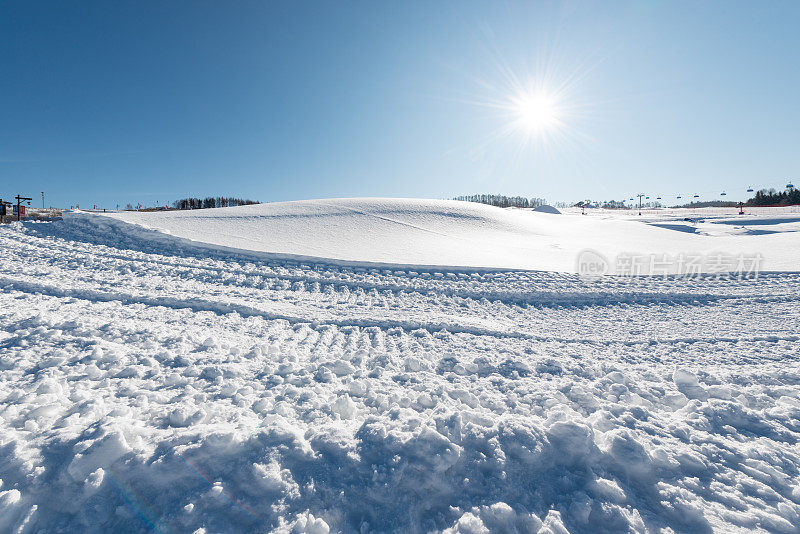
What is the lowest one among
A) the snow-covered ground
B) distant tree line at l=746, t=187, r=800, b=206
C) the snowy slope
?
the snow-covered ground

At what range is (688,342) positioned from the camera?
3.49 metres

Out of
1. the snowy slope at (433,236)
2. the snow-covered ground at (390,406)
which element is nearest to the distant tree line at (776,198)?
the snowy slope at (433,236)

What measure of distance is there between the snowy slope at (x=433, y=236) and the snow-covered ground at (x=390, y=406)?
2.18 m

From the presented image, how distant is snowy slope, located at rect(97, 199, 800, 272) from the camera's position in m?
7.52

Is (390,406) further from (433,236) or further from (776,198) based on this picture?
(776,198)

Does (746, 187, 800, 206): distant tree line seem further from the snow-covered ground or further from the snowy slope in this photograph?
the snow-covered ground

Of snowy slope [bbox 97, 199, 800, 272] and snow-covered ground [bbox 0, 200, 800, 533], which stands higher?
snowy slope [bbox 97, 199, 800, 272]

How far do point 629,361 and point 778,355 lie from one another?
1.46m

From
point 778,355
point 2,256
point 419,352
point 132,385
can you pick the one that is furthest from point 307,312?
point 2,256

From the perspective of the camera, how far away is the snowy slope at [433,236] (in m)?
7.52

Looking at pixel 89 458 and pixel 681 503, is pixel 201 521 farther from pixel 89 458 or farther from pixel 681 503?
pixel 681 503

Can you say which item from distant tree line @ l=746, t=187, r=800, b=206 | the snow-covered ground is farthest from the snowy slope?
distant tree line @ l=746, t=187, r=800, b=206

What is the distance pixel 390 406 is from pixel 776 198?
64.6 meters

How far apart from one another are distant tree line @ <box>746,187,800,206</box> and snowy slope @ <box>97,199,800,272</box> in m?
40.9
